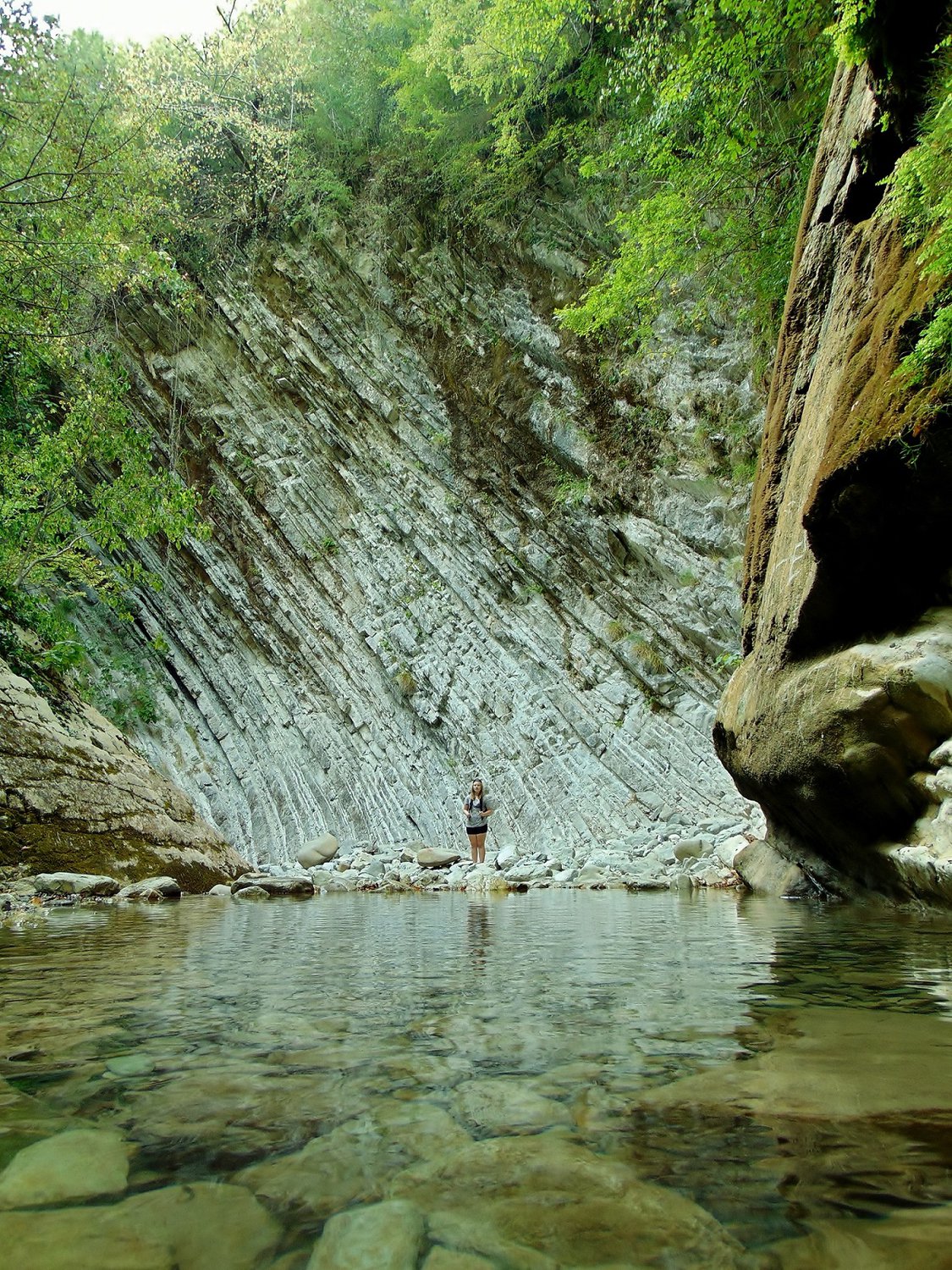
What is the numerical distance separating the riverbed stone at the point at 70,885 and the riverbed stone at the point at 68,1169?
206 inches

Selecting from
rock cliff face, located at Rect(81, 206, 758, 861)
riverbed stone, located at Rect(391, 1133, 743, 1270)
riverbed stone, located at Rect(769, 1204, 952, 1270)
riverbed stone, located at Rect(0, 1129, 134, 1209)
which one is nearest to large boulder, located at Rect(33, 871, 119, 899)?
riverbed stone, located at Rect(0, 1129, 134, 1209)

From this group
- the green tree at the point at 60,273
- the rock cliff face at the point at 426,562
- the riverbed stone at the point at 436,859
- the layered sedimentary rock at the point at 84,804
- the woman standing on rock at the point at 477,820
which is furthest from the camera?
the rock cliff face at the point at 426,562

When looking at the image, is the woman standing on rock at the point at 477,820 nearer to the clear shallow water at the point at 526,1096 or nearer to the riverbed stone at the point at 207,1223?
the clear shallow water at the point at 526,1096

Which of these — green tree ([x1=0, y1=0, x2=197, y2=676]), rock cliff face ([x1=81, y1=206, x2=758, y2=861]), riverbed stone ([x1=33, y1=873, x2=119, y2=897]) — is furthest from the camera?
rock cliff face ([x1=81, y1=206, x2=758, y2=861])

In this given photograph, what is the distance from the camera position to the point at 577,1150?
0.98 meters

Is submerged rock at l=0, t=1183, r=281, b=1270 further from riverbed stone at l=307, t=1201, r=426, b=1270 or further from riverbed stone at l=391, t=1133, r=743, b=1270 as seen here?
riverbed stone at l=391, t=1133, r=743, b=1270

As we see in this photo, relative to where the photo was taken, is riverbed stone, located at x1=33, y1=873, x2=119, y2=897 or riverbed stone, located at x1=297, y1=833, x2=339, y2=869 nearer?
riverbed stone, located at x1=33, y1=873, x2=119, y2=897

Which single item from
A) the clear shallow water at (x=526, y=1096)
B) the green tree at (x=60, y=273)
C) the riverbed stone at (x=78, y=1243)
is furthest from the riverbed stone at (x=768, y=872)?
the green tree at (x=60, y=273)

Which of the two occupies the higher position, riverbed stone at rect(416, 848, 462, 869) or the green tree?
the green tree

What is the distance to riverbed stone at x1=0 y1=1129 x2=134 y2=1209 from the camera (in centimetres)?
85

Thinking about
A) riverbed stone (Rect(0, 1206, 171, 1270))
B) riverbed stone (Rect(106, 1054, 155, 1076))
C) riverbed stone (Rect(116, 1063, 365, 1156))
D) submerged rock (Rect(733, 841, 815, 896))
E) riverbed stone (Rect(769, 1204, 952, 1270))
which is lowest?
riverbed stone (Rect(106, 1054, 155, 1076))

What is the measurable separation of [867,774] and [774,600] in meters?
1.72

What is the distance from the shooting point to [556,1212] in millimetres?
812

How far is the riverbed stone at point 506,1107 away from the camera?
3.58ft
